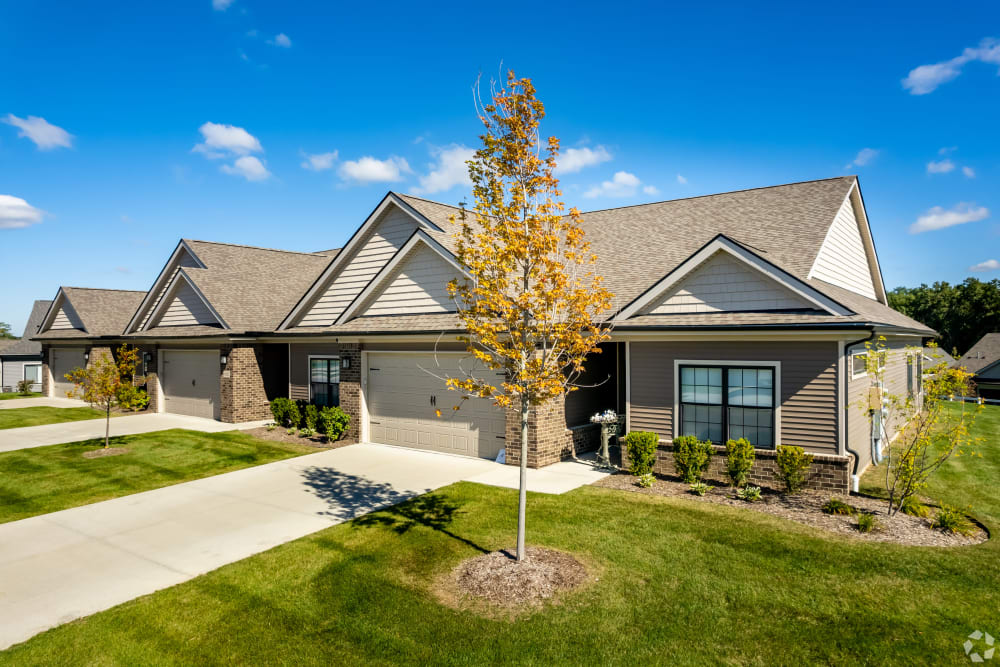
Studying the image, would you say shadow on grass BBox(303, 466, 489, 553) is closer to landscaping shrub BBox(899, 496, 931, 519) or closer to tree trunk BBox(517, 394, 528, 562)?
tree trunk BBox(517, 394, 528, 562)

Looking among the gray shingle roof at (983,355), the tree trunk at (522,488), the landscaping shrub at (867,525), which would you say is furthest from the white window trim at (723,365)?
the gray shingle roof at (983,355)

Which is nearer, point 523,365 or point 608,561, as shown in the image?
point 523,365

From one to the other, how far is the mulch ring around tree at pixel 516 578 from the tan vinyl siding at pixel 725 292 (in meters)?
6.62

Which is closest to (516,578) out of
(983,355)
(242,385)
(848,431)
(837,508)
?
Answer: (837,508)

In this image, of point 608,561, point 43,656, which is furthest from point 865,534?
point 43,656

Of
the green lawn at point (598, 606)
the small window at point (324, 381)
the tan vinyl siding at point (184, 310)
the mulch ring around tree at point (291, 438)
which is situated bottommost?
the mulch ring around tree at point (291, 438)

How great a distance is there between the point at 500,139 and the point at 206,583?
6.99 metres

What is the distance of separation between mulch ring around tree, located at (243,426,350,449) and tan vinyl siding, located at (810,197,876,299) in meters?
13.4

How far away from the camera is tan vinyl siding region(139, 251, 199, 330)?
24.2 metres

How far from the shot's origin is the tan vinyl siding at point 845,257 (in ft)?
46.3

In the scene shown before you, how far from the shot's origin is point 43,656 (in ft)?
18.9

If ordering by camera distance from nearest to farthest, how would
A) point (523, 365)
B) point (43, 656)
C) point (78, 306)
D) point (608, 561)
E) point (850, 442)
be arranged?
1. point (43, 656)
2. point (523, 365)
3. point (608, 561)
4. point (850, 442)
5. point (78, 306)

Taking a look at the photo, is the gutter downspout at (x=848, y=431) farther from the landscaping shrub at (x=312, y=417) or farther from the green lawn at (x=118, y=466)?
the landscaping shrub at (x=312, y=417)

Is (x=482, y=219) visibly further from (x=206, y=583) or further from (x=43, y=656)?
(x=43, y=656)
